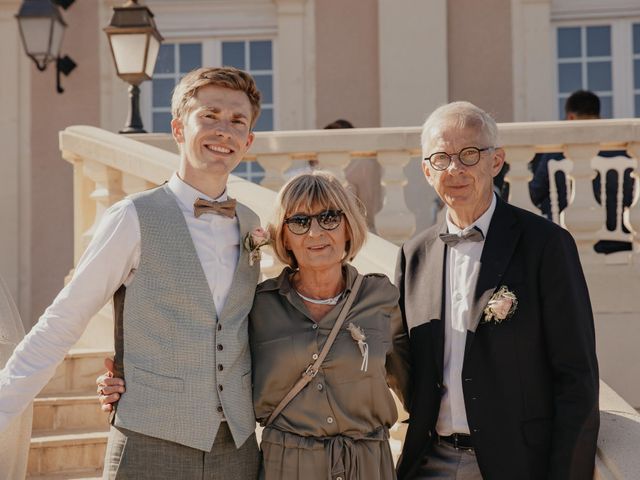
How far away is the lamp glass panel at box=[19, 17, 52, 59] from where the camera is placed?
7961 millimetres

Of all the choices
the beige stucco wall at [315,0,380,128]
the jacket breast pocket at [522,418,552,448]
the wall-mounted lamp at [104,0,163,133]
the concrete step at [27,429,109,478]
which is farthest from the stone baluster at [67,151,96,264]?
the beige stucco wall at [315,0,380,128]

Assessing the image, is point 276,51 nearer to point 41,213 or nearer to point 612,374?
point 41,213

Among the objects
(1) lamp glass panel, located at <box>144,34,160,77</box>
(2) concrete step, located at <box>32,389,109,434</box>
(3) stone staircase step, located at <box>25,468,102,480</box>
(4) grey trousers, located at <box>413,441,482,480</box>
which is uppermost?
(1) lamp glass panel, located at <box>144,34,160,77</box>

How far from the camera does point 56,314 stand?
104 inches

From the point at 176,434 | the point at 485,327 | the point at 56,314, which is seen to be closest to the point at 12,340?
the point at 56,314

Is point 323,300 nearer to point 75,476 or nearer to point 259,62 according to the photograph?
point 75,476

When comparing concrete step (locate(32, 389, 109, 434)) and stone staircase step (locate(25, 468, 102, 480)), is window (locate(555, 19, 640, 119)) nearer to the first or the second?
concrete step (locate(32, 389, 109, 434))

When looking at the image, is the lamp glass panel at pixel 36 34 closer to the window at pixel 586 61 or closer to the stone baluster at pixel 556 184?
the stone baluster at pixel 556 184

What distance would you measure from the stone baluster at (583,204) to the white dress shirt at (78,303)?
2.84m

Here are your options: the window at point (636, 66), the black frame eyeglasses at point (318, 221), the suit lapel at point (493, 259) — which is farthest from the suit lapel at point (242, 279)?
the window at point (636, 66)

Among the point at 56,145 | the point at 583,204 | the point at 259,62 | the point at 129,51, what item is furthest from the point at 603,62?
the point at 56,145

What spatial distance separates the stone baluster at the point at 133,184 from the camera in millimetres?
5355

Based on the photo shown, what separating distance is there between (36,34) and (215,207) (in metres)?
5.78

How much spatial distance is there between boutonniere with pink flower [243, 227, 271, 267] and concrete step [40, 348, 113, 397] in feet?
7.20
